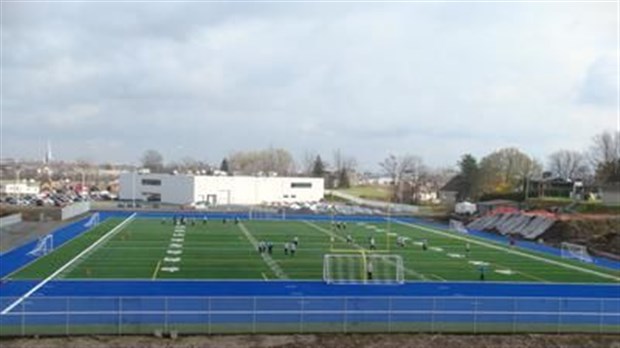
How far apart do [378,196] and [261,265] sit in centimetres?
12191

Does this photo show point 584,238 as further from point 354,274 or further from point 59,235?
point 59,235

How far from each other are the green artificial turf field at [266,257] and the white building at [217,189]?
49.5m

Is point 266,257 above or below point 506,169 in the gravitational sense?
below

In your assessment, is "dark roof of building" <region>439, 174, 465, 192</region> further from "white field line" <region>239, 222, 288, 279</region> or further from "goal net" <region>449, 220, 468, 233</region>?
"white field line" <region>239, 222, 288, 279</region>

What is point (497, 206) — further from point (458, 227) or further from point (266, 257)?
point (266, 257)

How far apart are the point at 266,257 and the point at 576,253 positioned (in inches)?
871

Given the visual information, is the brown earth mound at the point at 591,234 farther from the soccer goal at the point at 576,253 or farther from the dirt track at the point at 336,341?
the dirt track at the point at 336,341

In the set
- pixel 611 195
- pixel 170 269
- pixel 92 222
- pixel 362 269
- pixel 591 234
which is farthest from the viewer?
pixel 611 195

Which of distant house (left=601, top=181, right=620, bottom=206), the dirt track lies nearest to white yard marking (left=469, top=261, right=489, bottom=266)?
the dirt track

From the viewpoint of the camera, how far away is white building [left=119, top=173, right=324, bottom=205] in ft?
395

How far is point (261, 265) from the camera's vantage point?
4350 cm

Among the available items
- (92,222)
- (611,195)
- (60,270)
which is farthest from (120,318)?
(611,195)

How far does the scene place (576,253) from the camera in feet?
180

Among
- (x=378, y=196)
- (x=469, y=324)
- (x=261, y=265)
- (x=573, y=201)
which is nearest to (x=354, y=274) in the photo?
(x=261, y=265)
